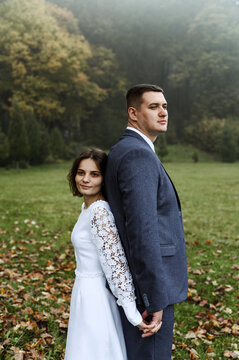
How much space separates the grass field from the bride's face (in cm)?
218

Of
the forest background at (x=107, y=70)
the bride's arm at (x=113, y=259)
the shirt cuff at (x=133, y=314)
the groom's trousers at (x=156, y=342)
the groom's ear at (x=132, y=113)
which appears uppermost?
the forest background at (x=107, y=70)

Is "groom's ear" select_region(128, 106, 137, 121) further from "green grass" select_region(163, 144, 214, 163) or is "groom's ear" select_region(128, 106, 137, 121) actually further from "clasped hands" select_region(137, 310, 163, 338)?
"green grass" select_region(163, 144, 214, 163)

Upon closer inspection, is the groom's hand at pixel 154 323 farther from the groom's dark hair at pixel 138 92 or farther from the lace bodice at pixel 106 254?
the groom's dark hair at pixel 138 92

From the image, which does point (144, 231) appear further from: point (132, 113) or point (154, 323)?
point (132, 113)

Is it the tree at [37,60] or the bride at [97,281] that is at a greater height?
the tree at [37,60]

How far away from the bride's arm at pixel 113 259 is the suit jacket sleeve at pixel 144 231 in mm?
110

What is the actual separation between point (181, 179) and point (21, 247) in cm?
1383

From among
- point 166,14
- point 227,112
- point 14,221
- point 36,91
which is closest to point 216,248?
point 14,221

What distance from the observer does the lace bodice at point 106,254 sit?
2.01 meters

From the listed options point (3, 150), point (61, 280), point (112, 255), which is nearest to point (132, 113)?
point (112, 255)

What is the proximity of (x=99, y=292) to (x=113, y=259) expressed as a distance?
0.97ft

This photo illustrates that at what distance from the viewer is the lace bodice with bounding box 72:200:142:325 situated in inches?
79.3

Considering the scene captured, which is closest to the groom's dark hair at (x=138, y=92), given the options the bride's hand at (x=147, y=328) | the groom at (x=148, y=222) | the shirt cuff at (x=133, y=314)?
the groom at (x=148, y=222)

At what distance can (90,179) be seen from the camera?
224 cm
